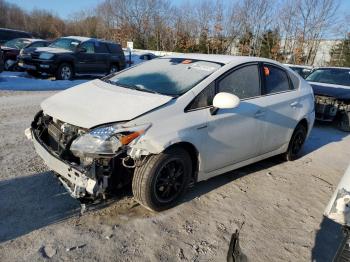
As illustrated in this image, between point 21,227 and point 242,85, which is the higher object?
point 242,85

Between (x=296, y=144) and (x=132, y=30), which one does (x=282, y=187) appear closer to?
(x=296, y=144)

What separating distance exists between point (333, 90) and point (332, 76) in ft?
5.04

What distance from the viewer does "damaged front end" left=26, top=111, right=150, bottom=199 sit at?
3.17 m

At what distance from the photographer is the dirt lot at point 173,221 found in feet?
10.0

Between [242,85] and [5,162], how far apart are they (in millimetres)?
3230

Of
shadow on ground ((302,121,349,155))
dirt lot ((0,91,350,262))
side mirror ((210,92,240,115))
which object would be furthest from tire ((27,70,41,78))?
side mirror ((210,92,240,115))

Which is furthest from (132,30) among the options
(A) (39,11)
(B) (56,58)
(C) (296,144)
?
(C) (296,144)

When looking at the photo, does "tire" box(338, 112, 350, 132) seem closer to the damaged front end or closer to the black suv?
the damaged front end

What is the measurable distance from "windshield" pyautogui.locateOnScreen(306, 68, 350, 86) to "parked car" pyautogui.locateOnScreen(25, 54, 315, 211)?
5.82m

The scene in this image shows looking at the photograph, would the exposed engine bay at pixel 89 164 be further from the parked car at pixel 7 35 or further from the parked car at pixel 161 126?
the parked car at pixel 7 35

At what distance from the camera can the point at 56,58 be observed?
43.0 feet

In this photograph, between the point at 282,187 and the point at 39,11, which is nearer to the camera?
the point at 282,187

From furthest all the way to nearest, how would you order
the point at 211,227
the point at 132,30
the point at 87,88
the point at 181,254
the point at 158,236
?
1. the point at 132,30
2. the point at 87,88
3. the point at 211,227
4. the point at 158,236
5. the point at 181,254

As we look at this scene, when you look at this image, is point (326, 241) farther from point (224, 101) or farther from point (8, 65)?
point (8, 65)
